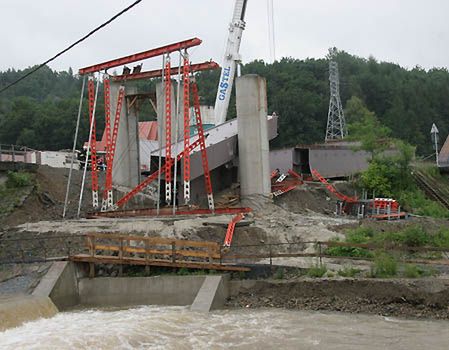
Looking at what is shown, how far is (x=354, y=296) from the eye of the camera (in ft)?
60.8

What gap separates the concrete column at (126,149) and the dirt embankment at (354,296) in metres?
21.3

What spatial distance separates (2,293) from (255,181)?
1815 cm

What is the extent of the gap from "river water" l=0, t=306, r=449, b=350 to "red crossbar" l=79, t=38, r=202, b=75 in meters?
18.0

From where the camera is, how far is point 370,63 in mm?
136375

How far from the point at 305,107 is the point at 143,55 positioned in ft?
211

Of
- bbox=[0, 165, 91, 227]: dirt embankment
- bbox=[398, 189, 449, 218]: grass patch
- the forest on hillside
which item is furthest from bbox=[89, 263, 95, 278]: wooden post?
the forest on hillside

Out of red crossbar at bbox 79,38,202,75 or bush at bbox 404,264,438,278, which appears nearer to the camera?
bush at bbox 404,264,438,278

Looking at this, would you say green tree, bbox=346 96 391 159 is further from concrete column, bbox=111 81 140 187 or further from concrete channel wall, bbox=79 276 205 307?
concrete channel wall, bbox=79 276 205 307

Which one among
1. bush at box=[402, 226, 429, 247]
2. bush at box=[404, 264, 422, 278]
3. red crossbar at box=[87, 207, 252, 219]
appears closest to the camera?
bush at box=[404, 264, 422, 278]

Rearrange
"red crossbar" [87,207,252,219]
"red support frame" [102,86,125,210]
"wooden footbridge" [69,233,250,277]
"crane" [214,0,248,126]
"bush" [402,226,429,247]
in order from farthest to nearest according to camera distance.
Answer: "crane" [214,0,248,126] < "red support frame" [102,86,125,210] < "red crossbar" [87,207,252,219] < "bush" [402,226,429,247] < "wooden footbridge" [69,233,250,277]

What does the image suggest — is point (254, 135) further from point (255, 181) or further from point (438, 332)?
point (438, 332)

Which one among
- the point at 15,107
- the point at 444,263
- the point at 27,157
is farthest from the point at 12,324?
the point at 15,107

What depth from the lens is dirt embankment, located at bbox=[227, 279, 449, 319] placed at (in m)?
17.5

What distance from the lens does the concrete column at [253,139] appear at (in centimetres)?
3453
